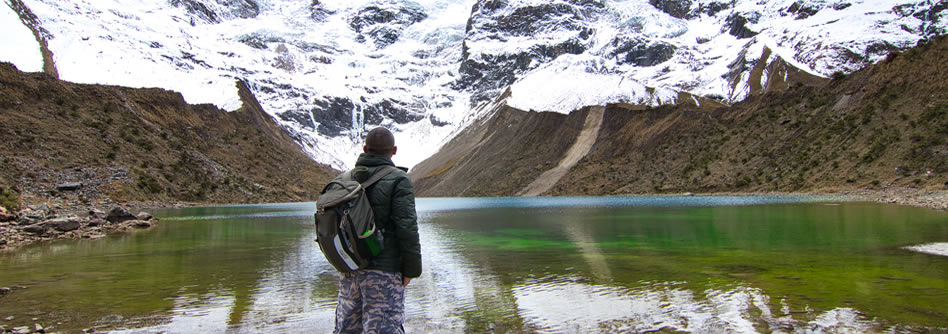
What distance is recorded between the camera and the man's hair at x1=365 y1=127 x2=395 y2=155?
20.8 feet

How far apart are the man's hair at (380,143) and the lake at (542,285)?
4067 mm

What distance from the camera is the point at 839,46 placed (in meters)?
172

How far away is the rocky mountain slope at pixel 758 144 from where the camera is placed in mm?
60156

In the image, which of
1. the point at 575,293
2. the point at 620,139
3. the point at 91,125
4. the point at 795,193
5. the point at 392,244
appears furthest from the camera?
the point at 620,139

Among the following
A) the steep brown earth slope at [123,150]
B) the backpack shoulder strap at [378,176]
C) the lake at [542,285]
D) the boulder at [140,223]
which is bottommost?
the lake at [542,285]

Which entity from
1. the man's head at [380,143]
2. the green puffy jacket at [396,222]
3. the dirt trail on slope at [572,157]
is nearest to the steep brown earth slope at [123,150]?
the dirt trail on slope at [572,157]

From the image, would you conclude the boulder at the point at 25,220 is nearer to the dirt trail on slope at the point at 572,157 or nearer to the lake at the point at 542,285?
the lake at the point at 542,285

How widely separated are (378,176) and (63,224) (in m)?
28.3

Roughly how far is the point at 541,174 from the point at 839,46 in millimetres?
104648

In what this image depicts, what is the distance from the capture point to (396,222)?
19.4 feet

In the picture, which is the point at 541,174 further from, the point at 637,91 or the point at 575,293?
the point at 575,293

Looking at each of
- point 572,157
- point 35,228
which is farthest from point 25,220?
point 572,157

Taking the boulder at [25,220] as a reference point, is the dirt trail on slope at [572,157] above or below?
above

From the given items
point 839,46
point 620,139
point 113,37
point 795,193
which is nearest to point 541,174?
point 620,139
